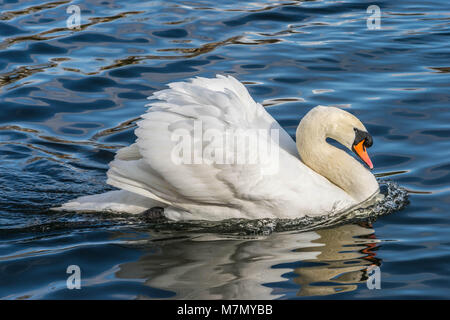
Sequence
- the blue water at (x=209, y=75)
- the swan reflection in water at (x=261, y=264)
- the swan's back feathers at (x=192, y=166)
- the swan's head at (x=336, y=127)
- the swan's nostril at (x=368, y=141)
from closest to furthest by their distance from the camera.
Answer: the swan reflection in water at (x=261, y=264) → the blue water at (x=209, y=75) → the swan's back feathers at (x=192, y=166) → the swan's head at (x=336, y=127) → the swan's nostril at (x=368, y=141)

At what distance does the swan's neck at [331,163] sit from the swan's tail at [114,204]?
1.43m

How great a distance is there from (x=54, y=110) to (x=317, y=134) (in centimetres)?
418

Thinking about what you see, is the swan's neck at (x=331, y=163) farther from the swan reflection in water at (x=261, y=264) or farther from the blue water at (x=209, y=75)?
the swan reflection in water at (x=261, y=264)

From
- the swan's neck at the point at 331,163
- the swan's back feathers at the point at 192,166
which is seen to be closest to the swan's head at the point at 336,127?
the swan's neck at the point at 331,163

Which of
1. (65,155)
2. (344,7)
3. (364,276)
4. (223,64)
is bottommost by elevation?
(364,276)

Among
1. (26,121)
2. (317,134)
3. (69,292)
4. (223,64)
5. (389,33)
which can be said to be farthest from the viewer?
(389,33)

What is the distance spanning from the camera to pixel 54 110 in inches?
417

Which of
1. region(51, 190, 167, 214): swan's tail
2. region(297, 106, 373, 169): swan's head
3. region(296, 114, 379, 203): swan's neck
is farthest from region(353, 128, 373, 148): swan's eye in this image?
region(51, 190, 167, 214): swan's tail

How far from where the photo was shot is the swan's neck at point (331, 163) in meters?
7.73

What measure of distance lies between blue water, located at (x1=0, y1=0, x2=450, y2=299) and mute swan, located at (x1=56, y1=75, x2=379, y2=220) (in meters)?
0.24

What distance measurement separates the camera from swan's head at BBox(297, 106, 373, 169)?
771 centimetres

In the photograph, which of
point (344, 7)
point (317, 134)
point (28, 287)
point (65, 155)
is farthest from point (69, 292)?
point (344, 7)

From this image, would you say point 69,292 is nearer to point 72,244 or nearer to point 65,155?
point 72,244

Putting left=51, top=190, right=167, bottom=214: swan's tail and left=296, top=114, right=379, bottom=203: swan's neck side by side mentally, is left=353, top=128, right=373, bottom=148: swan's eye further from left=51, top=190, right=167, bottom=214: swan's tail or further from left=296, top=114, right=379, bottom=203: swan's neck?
left=51, top=190, right=167, bottom=214: swan's tail
